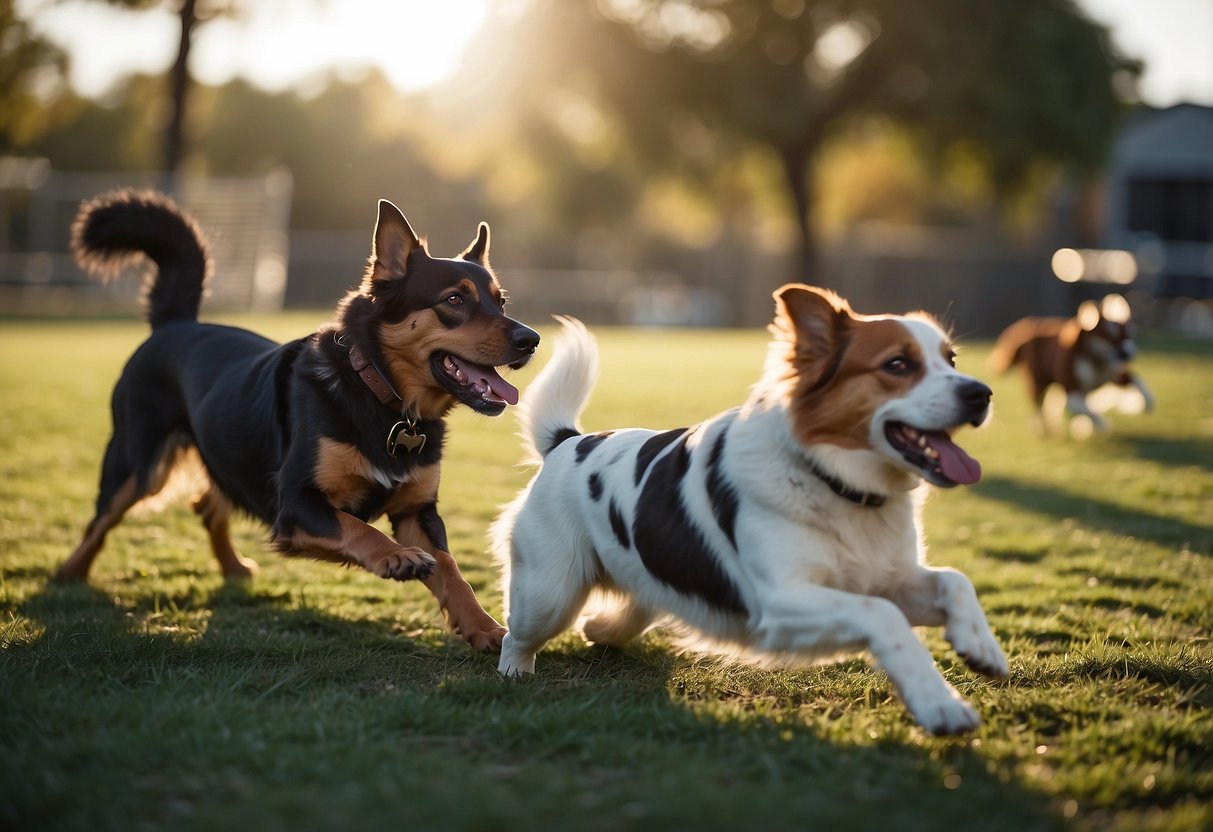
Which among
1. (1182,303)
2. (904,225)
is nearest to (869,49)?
(1182,303)

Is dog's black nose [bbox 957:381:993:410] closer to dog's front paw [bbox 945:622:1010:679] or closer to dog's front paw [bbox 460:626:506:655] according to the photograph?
dog's front paw [bbox 945:622:1010:679]

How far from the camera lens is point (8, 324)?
28.1m

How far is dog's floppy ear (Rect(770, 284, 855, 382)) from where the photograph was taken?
401 centimetres

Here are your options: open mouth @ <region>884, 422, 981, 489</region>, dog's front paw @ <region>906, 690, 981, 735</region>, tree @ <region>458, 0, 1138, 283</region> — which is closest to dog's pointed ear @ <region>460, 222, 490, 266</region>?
open mouth @ <region>884, 422, 981, 489</region>

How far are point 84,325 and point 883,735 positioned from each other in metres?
27.9

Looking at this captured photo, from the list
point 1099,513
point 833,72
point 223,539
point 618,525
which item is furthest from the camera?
point 833,72

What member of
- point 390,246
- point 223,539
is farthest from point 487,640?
point 223,539

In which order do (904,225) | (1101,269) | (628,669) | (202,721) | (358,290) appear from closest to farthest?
(202,721), (628,669), (358,290), (1101,269), (904,225)

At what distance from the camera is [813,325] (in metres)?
4.05

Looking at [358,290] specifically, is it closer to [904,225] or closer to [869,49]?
[869,49]

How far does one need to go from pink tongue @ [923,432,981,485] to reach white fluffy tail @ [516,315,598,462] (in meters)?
1.63

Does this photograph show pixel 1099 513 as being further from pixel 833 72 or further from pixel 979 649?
pixel 833 72

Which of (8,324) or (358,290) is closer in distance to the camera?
(358,290)

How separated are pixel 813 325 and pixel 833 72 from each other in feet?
91.9
